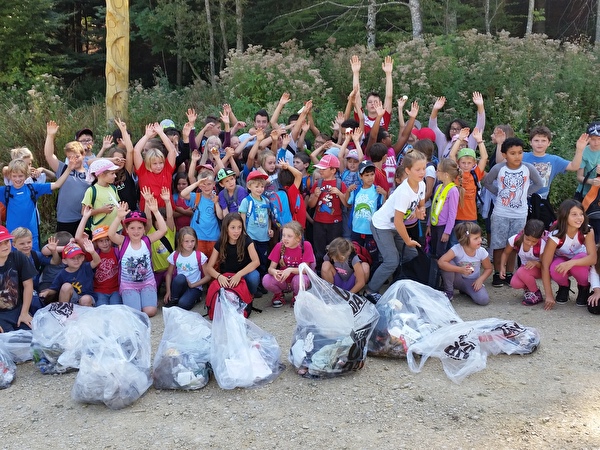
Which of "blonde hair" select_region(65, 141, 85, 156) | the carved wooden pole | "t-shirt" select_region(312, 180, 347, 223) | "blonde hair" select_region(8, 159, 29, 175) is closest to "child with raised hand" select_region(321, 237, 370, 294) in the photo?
"t-shirt" select_region(312, 180, 347, 223)

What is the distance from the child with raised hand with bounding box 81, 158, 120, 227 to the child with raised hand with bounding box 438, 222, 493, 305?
3.51 metres

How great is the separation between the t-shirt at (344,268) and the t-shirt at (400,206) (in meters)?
0.42

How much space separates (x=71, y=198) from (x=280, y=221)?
233cm

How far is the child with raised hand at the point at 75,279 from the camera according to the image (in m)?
5.82

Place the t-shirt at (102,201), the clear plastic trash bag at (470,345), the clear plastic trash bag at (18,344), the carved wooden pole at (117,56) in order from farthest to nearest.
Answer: the carved wooden pole at (117,56)
the t-shirt at (102,201)
the clear plastic trash bag at (18,344)
the clear plastic trash bag at (470,345)

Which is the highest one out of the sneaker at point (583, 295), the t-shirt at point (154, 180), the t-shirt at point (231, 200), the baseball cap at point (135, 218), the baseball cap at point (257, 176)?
the baseball cap at point (257, 176)

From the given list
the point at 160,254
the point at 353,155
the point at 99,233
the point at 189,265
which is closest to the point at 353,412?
the point at 189,265

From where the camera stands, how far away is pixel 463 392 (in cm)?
422

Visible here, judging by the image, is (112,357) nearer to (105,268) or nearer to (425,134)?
(105,268)

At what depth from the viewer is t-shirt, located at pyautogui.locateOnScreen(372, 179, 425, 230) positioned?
583cm

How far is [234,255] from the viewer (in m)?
6.21

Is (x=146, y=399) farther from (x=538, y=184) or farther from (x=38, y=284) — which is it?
(x=538, y=184)

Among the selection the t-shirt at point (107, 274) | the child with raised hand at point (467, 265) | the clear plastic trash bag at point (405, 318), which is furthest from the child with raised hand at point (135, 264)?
the child with raised hand at point (467, 265)

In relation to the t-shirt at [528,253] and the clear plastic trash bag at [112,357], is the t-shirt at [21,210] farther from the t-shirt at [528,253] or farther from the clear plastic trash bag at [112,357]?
the t-shirt at [528,253]
